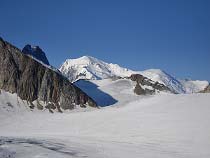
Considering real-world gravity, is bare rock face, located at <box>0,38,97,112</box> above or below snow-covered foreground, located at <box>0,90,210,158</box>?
above

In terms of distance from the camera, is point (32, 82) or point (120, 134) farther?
point (32, 82)

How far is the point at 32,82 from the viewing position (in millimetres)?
123312

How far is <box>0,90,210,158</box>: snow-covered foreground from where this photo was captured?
4062cm

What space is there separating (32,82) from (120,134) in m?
68.6

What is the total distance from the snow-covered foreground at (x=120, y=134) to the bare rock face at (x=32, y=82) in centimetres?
1731

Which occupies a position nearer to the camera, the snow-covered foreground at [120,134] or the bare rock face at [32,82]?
the snow-covered foreground at [120,134]

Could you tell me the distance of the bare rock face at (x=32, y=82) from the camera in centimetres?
11585

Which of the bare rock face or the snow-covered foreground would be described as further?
the bare rock face

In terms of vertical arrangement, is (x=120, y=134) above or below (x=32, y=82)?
below

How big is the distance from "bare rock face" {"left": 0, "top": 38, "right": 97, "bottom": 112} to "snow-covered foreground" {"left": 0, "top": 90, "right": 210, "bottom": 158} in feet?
56.8

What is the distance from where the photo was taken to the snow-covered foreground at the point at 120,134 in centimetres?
4062

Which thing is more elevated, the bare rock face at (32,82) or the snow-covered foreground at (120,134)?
the bare rock face at (32,82)

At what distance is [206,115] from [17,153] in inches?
1513

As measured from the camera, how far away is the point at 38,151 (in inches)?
1460
